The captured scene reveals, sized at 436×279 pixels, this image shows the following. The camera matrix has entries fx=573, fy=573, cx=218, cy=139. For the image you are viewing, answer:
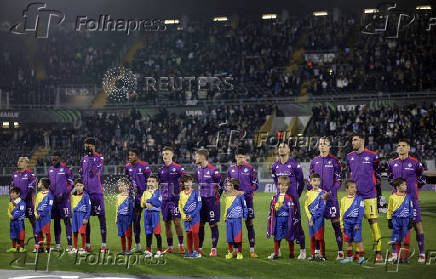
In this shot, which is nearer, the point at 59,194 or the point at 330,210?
the point at 330,210

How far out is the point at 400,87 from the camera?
99.2ft

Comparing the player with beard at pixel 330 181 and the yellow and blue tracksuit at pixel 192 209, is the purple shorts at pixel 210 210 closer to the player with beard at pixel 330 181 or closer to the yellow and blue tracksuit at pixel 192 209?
the yellow and blue tracksuit at pixel 192 209

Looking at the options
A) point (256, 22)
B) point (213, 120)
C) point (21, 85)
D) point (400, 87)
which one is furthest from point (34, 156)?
point (400, 87)

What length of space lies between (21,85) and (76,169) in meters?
11.6

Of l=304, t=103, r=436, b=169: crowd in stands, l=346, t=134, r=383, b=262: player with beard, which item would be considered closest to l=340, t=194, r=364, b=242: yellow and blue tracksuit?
l=346, t=134, r=383, b=262: player with beard

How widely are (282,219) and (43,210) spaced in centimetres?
443

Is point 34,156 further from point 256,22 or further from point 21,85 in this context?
point 256,22

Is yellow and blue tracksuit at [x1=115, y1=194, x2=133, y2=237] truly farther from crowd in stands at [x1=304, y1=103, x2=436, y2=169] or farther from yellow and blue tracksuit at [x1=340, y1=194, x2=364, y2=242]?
crowd in stands at [x1=304, y1=103, x2=436, y2=169]

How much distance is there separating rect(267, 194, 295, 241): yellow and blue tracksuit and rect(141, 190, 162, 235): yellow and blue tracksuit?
6.47 ft

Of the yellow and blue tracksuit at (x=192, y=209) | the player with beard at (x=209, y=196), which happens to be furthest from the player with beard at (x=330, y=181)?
the yellow and blue tracksuit at (x=192, y=209)

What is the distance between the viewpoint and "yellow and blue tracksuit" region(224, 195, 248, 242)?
984 cm

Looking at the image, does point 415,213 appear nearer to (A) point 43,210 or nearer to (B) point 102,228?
(B) point 102,228

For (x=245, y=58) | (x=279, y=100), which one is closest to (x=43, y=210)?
(x=279, y=100)

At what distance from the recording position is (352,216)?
9.41 m
